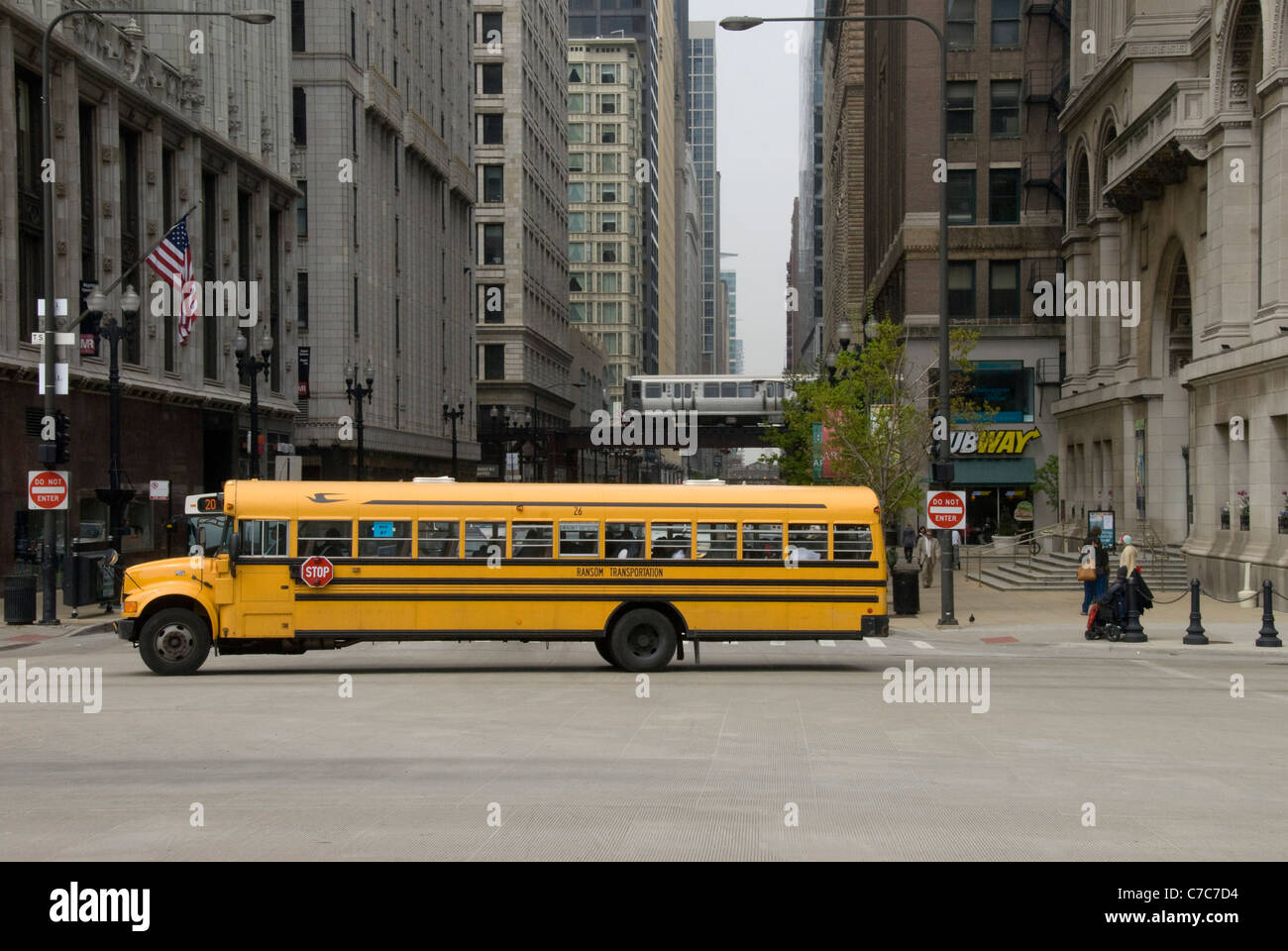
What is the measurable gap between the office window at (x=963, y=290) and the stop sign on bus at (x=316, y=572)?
4559 centimetres

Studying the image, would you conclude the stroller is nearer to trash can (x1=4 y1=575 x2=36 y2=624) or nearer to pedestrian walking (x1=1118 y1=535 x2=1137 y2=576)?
pedestrian walking (x1=1118 y1=535 x2=1137 y2=576)

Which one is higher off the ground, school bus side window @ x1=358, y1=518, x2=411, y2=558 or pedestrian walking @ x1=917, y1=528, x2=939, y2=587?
school bus side window @ x1=358, y1=518, x2=411, y2=558

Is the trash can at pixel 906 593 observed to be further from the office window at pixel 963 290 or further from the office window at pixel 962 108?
the office window at pixel 962 108

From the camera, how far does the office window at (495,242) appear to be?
10388 cm

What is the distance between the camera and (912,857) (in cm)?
838

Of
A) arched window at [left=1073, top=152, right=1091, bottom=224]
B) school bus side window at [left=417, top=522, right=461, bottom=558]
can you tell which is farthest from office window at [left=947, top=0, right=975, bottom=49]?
school bus side window at [left=417, top=522, right=461, bottom=558]

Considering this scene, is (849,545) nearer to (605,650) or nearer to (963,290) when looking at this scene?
(605,650)

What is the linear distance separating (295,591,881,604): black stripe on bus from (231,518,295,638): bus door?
0.31 meters

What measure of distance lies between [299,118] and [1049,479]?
1547 inches

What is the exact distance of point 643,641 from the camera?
20.1m

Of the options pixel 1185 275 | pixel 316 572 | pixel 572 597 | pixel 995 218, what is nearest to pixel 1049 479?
pixel 995 218

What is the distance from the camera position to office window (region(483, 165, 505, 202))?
342 ft

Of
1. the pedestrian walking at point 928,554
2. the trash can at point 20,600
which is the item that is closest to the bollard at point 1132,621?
the pedestrian walking at point 928,554

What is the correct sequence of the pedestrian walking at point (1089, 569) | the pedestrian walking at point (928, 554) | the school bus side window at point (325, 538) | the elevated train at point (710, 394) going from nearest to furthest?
1. the school bus side window at point (325, 538)
2. the pedestrian walking at point (1089, 569)
3. the pedestrian walking at point (928, 554)
4. the elevated train at point (710, 394)
